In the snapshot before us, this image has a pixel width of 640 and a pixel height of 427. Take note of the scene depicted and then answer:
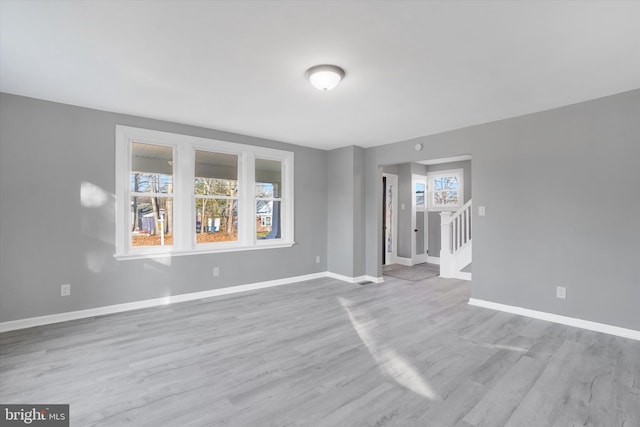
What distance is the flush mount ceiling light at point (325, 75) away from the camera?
253 centimetres

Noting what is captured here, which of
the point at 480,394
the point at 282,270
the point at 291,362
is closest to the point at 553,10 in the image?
the point at 480,394

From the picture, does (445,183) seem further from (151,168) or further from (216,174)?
(151,168)

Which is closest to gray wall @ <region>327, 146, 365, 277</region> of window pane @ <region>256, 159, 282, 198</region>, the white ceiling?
window pane @ <region>256, 159, 282, 198</region>

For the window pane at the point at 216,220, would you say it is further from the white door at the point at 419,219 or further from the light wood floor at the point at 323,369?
the white door at the point at 419,219

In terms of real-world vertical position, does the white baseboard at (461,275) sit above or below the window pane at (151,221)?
below

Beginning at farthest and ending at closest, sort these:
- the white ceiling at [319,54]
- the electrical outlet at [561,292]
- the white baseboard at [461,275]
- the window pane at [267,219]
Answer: the white baseboard at [461,275], the window pane at [267,219], the electrical outlet at [561,292], the white ceiling at [319,54]

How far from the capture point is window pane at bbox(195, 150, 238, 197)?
4.51m

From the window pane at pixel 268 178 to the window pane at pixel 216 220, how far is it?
57 cm

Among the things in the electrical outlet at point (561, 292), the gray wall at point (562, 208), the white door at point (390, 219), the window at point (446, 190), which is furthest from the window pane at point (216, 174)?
the window at point (446, 190)

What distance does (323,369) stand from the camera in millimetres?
2418

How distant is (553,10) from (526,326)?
3098 mm

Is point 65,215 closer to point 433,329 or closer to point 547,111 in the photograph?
point 433,329

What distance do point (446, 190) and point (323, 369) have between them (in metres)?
6.17

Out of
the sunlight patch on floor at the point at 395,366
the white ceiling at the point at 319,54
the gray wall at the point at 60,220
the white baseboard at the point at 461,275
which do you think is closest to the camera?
the white ceiling at the point at 319,54
